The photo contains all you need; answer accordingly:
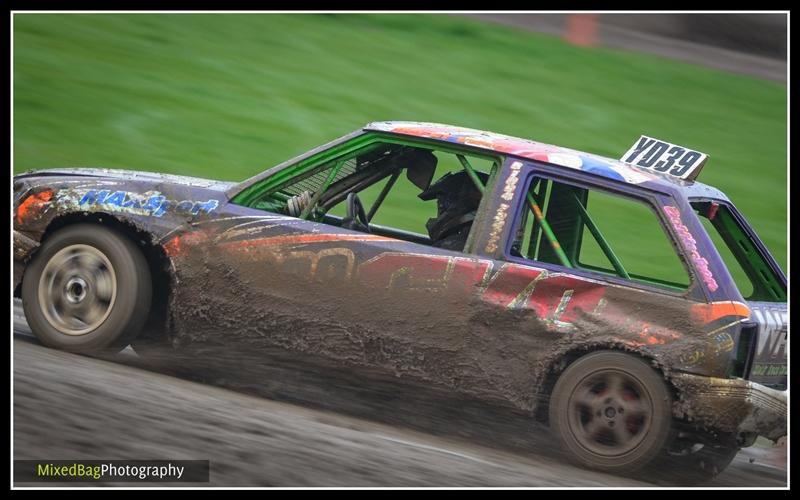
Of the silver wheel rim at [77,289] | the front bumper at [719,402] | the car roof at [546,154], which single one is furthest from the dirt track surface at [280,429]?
the car roof at [546,154]

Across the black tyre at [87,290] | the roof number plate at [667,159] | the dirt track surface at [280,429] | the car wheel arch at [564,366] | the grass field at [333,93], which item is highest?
the grass field at [333,93]

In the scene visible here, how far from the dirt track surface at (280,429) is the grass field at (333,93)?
4.83 metres

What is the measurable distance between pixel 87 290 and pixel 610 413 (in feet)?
9.22

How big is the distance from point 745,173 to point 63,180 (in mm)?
8933

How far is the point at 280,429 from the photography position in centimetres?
548

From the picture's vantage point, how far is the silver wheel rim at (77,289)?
6.05 m

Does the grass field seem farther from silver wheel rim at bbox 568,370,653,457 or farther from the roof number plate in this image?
silver wheel rim at bbox 568,370,653,457

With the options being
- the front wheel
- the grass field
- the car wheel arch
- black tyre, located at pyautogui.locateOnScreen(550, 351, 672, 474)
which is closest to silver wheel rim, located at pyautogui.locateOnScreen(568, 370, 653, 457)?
black tyre, located at pyautogui.locateOnScreen(550, 351, 672, 474)

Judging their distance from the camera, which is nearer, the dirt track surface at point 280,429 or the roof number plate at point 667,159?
the dirt track surface at point 280,429

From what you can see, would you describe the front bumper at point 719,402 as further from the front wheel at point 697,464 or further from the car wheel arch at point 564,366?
the front wheel at point 697,464

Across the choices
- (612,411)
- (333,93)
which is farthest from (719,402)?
(333,93)

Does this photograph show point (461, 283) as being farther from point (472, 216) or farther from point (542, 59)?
point (542, 59)

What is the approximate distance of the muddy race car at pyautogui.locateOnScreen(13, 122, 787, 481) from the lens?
5555 millimetres

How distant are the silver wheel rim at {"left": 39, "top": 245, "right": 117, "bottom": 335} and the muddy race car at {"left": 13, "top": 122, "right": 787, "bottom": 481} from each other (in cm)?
1
